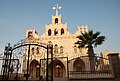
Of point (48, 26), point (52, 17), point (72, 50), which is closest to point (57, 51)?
point (72, 50)

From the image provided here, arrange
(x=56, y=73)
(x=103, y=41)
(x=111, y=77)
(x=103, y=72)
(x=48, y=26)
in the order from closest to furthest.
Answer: (x=111, y=77), (x=103, y=72), (x=103, y=41), (x=56, y=73), (x=48, y=26)

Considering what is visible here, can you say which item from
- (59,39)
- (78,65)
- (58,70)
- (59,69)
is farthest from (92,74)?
(59,39)

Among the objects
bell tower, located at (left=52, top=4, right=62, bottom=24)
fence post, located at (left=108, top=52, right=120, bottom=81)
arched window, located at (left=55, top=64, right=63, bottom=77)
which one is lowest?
arched window, located at (left=55, top=64, right=63, bottom=77)

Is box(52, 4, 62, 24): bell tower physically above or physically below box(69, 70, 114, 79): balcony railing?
above

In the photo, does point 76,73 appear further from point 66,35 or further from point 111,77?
point 66,35

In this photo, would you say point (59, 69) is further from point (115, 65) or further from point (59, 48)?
point (115, 65)

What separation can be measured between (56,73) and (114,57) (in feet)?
57.0

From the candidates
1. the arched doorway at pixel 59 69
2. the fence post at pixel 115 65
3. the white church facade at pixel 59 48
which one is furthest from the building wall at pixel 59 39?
the fence post at pixel 115 65

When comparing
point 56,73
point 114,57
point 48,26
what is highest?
point 48,26

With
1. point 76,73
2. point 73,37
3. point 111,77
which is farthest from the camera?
point 73,37

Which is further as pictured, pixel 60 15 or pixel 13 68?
pixel 60 15

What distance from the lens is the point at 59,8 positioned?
114 feet

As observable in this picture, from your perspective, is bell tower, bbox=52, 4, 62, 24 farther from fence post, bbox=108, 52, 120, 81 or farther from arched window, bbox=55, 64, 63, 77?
fence post, bbox=108, 52, 120, 81

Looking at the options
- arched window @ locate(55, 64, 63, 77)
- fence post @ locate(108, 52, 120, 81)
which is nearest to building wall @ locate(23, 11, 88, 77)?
arched window @ locate(55, 64, 63, 77)
